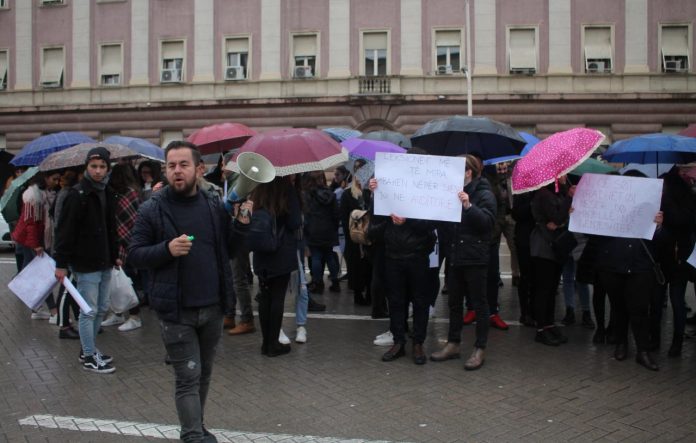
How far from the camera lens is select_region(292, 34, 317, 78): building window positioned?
27750 millimetres

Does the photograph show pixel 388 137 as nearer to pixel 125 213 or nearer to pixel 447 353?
pixel 125 213

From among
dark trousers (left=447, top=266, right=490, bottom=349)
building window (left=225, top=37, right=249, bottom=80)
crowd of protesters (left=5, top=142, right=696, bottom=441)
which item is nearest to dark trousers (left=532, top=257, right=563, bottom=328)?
crowd of protesters (left=5, top=142, right=696, bottom=441)

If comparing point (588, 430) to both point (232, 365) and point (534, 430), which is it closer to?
point (534, 430)

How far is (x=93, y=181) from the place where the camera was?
638 centimetres

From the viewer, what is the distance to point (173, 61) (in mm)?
28938

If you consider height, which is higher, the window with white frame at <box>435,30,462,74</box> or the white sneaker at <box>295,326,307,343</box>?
the window with white frame at <box>435,30,462,74</box>

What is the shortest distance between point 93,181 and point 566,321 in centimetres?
566

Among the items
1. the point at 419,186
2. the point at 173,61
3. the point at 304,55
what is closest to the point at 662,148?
the point at 419,186

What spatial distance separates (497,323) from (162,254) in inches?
197

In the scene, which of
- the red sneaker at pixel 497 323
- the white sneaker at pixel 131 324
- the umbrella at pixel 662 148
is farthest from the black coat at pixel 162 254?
the umbrella at pixel 662 148

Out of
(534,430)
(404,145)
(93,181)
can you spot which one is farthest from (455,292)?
(404,145)

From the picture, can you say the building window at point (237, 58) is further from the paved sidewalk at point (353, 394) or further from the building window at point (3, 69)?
the paved sidewalk at point (353, 394)

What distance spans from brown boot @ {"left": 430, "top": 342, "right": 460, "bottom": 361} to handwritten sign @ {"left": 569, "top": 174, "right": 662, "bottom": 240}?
1631mm

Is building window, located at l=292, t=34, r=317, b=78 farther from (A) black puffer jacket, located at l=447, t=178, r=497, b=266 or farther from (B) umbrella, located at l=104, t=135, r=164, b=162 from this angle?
(A) black puffer jacket, located at l=447, t=178, r=497, b=266
